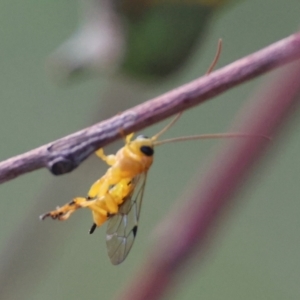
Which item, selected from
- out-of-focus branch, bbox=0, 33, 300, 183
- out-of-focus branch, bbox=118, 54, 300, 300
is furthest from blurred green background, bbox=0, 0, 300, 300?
out-of-focus branch, bbox=0, 33, 300, 183

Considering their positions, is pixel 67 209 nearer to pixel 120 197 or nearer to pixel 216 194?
pixel 120 197

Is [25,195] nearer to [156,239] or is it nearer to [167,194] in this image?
[167,194]

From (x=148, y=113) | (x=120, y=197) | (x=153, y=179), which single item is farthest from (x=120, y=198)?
(x=153, y=179)

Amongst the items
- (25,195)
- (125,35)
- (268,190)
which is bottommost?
(125,35)

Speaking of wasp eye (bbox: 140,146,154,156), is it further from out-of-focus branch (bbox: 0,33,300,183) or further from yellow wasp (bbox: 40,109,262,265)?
out-of-focus branch (bbox: 0,33,300,183)

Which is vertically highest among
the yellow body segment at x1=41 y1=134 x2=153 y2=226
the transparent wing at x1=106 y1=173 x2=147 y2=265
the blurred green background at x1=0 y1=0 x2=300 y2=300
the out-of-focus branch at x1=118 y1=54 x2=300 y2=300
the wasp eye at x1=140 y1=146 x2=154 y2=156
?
the blurred green background at x1=0 y1=0 x2=300 y2=300

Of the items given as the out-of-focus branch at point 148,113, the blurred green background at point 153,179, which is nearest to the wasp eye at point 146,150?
the out-of-focus branch at point 148,113

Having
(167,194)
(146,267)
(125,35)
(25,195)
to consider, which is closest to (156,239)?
(146,267)
